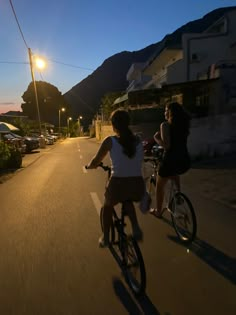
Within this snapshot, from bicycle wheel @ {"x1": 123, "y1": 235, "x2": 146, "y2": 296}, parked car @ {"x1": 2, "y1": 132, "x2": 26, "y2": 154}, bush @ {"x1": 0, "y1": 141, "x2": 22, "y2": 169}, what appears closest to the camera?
bicycle wheel @ {"x1": 123, "y1": 235, "x2": 146, "y2": 296}

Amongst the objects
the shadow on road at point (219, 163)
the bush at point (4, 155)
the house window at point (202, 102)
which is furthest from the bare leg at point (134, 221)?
the house window at point (202, 102)

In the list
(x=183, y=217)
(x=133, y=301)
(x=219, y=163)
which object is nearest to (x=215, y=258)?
(x=183, y=217)

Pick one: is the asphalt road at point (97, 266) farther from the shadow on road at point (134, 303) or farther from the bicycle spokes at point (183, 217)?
the bicycle spokes at point (183, 217)

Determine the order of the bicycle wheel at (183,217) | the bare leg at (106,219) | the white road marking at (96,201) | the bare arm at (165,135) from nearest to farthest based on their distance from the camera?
the bare leg at (106,219) → the bicycle wheel at (183,217) → the bare arm at (165,135) → the white road marking at (96,201)

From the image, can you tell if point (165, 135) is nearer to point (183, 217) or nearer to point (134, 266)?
point (183, 217)

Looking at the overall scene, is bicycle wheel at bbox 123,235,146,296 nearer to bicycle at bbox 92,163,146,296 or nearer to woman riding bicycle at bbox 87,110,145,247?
bicycle at bbox 92,163,146,296

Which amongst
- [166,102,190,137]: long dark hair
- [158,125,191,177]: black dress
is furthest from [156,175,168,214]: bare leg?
[166,102,190,137]: long dark hair

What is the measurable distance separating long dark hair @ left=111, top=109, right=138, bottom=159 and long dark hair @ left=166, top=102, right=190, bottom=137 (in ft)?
5.78

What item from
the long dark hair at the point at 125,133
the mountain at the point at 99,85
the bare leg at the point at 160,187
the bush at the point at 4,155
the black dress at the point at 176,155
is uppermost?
the mountain at the point at 99,85

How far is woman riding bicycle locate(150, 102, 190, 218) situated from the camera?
6.06 metres

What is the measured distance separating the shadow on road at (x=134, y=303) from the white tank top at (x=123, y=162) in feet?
3.86

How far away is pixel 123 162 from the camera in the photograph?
14.5ft

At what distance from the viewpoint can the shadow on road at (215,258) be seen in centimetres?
457

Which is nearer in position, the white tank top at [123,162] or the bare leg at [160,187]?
the white tank top at [123,162]
